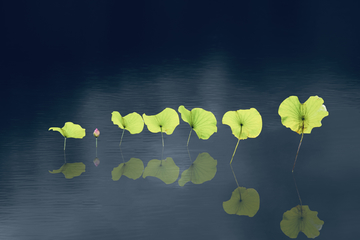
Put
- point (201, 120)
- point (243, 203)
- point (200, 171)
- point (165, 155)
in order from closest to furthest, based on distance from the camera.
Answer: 1. point (243, 203)
2. point (200, 171)
3. point (165, 155)
4. point (201, 120)

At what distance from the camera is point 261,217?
1.14 m

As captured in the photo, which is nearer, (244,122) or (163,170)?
(163,170)

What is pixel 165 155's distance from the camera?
1.76 metres

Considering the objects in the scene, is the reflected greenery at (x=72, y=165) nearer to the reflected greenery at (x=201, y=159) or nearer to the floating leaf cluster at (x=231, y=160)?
the floating leaf cluster at (x=231, y=160)

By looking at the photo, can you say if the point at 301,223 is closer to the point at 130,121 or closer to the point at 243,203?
the point at 243,203

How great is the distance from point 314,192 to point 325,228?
0.88 ft

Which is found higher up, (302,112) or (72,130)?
(302,112)

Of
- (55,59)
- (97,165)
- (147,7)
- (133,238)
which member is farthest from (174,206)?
(147,7)

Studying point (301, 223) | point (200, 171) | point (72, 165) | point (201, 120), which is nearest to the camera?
point (301, 223)

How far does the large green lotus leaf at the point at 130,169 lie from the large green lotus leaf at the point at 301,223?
0.60 meters

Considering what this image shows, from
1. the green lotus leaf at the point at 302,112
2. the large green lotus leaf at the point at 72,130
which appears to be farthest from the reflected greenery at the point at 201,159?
the large green lotus leaf at the point at 72,130

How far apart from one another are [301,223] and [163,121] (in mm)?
980

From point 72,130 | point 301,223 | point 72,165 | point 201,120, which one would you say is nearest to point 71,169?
point 72,165

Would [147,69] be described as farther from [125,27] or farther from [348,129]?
[125,27]
